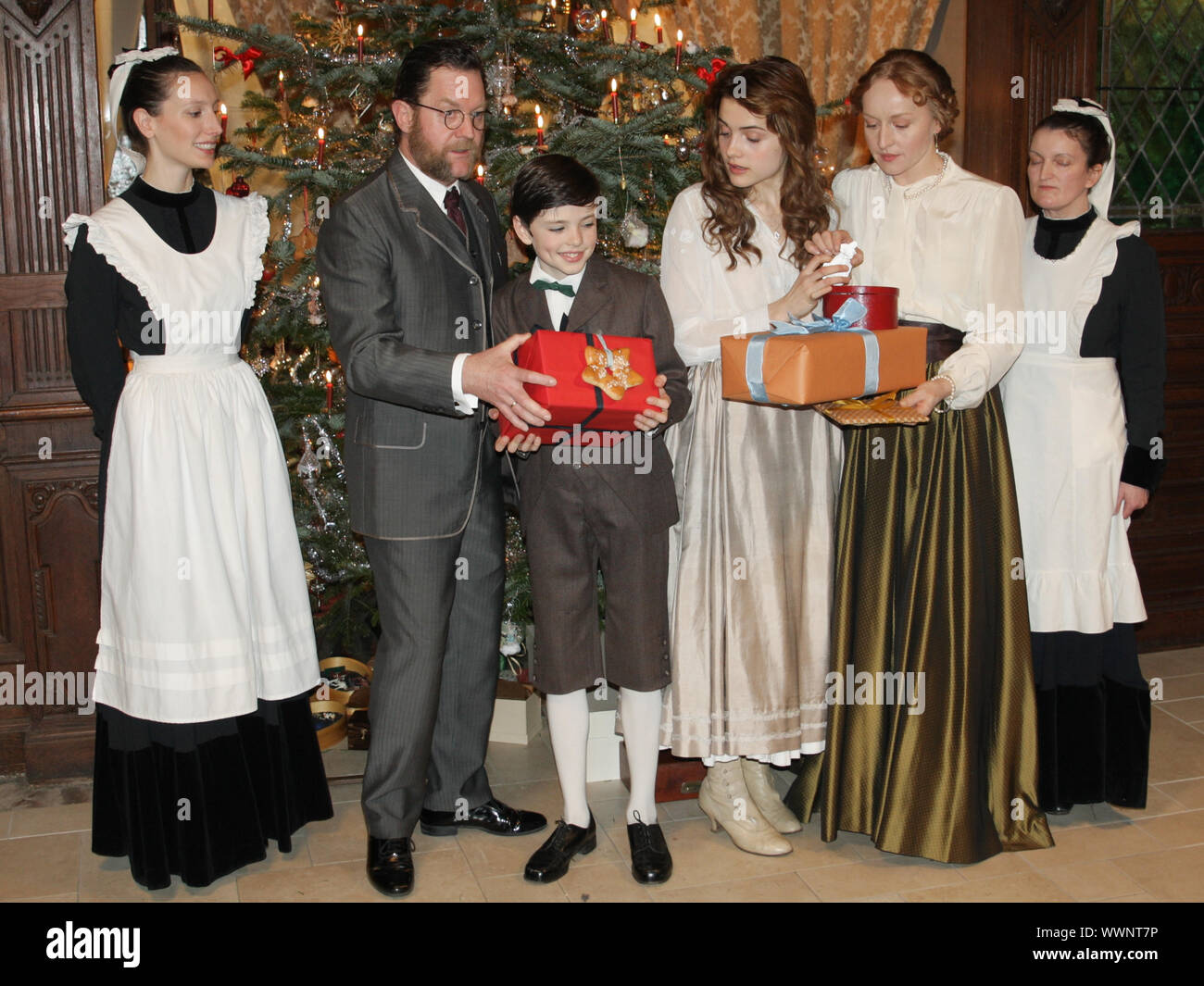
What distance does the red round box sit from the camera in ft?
8.67

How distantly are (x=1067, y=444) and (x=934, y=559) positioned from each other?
576 mm

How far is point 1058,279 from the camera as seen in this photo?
3186 mm

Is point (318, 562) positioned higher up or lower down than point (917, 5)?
lower down

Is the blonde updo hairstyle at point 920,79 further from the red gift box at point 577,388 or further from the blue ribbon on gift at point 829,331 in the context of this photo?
the red gift box at point 577,388

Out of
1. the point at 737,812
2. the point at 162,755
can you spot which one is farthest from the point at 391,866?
the point at 737,812

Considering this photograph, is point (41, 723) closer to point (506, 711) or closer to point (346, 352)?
point (506, 711)

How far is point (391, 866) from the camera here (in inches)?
113

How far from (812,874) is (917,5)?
3.52 metres

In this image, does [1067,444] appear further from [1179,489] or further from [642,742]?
[1179,489]

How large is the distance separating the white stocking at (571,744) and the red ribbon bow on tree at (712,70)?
1.90 metres

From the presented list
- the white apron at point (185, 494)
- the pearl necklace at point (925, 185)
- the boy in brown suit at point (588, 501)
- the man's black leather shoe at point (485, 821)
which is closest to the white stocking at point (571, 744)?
the boy in brown suit at point (588, 501)

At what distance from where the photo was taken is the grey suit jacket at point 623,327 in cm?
274

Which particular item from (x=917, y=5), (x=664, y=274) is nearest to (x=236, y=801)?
(x=664, y=274)

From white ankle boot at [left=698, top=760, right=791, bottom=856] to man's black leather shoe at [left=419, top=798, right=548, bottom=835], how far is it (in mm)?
481
